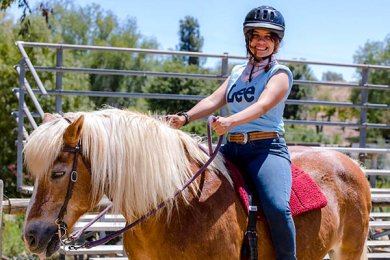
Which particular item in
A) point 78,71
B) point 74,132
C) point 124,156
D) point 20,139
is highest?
point 78,71

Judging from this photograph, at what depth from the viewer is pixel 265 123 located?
356 centimetres

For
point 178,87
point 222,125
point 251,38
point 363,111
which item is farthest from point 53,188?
point 178,87

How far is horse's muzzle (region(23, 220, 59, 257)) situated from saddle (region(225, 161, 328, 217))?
1.11 meters

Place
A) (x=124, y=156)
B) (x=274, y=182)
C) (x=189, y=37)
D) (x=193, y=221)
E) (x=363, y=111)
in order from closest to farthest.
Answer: (x=124, y=156), (x=193, y=221), (x=274, y=182), (x=363, y=111), (x=189, y=37)

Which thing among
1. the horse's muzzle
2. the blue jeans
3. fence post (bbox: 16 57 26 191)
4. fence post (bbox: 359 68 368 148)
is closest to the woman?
the blue jeans

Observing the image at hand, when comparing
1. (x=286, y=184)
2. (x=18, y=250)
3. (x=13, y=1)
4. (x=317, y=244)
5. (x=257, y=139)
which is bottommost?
(x=18, y=250)

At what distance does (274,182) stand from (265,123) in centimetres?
37

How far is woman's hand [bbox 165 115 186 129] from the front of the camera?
3.59m

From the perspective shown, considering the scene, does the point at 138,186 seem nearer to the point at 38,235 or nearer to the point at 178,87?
the point at 38,235

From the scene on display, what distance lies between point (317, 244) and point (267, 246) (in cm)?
53

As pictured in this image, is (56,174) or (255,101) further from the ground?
(255,101)

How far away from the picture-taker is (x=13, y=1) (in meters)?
6.95

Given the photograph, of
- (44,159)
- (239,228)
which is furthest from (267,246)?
(44,159)

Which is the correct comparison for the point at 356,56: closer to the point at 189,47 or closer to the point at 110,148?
the point at 189,47
